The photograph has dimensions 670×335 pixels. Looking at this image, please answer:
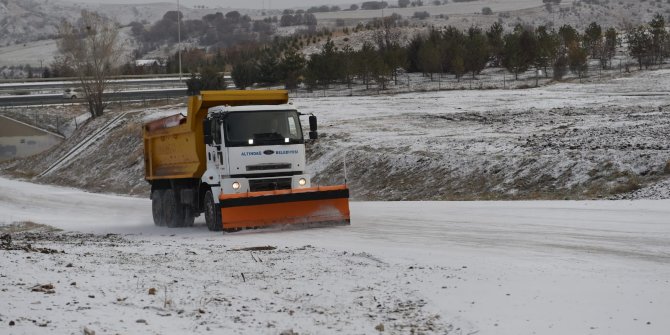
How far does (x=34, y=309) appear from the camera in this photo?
28.5 feet

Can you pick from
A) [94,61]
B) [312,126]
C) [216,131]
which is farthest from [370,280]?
[94,61]

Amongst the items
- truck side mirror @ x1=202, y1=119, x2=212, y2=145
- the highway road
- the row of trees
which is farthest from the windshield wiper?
the highway road

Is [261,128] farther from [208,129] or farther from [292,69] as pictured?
[292,69]

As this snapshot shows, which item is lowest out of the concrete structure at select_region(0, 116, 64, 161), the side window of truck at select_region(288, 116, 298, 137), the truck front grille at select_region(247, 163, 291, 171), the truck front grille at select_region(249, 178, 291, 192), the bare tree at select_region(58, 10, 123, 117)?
the concrete structure at select_region(0, 116, 64, 161)

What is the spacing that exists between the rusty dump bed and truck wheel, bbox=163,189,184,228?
1.61 ft

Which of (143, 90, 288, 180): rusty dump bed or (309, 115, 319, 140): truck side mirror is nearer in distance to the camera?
(309, 115, 319, 140): truck side mirror

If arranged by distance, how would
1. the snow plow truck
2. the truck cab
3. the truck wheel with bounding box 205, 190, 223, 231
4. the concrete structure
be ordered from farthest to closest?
the concrete structure < the truck wheel with bounding box 205, 190, 223, 231 < the truck cab < the snow plow truck

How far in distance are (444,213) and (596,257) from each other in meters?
8.16

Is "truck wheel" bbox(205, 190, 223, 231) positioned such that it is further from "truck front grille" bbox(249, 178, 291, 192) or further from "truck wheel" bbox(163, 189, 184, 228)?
"truck wheel" bbox(163, 189, 184, 228)

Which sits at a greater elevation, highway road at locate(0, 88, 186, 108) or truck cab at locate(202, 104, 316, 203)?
truck cab at locate(202, 104, 316, 203)

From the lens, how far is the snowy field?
8.70m

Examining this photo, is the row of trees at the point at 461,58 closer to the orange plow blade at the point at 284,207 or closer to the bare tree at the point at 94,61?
the bare tree at the point at 94,61

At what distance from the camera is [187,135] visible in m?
21.0

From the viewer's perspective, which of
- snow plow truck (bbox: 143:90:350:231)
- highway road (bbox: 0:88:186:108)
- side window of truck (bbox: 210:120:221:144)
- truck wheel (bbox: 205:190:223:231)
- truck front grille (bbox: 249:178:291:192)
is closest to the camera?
snow plow truck (bbox: 143:90:350:231)
